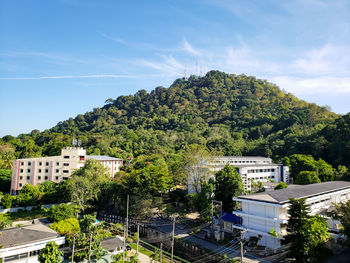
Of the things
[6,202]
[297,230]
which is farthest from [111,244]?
[6,202]

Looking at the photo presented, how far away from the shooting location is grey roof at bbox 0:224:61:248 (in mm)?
16078

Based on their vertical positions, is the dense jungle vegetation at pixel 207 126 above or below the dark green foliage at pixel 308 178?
above

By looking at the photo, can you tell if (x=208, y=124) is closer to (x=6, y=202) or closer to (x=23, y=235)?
(x=6, y=202)

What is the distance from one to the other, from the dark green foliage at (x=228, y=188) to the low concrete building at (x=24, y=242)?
14434mm

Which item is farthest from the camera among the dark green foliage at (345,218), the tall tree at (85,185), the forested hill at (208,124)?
the forested hill at (208,124)

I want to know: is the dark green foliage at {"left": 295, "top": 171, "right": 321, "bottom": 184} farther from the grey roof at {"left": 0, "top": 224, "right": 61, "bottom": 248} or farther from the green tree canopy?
the green tree canopy

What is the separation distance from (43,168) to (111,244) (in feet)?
74.3

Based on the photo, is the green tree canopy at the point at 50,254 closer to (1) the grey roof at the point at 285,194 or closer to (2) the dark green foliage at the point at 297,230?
(1) the grey roof at the point at 285,194

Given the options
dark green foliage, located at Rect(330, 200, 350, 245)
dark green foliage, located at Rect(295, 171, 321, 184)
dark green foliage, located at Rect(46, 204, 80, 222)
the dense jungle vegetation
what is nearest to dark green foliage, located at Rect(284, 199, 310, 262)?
dark green foliage, located at Rect(330, 200, 350, 245)

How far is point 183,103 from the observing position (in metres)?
99.4

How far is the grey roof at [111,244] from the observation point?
18697mm

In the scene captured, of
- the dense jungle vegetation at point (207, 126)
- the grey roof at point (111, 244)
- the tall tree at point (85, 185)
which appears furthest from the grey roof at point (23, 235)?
the dense jungle vegetation at point (207, 126)

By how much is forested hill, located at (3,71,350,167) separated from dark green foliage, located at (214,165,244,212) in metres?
9.69

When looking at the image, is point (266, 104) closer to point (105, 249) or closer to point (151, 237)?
point (151, 237)
